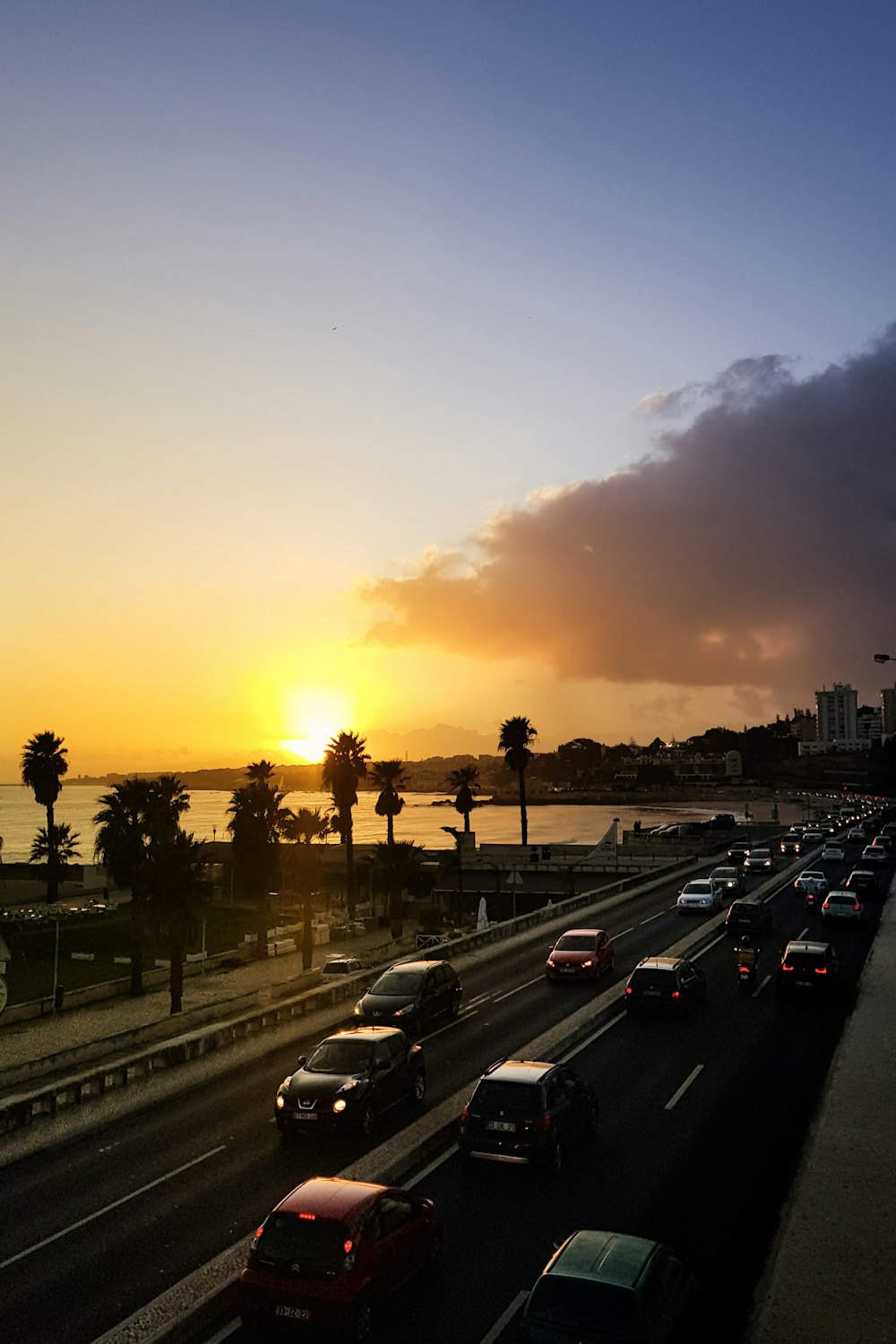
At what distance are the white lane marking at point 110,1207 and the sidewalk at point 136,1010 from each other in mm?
12261

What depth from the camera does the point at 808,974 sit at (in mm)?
29328

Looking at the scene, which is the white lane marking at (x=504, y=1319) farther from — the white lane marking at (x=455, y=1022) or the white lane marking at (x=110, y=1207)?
the white lane marking at (x=455, y=1022)

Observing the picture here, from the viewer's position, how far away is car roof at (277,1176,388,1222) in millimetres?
11172

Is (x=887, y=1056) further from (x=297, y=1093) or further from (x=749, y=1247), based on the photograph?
(x=297, y=1093)

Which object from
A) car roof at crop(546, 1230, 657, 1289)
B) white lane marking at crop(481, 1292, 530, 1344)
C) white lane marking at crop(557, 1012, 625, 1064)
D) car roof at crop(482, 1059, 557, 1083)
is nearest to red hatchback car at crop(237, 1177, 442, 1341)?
white lane marking at crop(481, 1292, 530, 1344)

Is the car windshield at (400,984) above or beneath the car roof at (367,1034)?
beneath

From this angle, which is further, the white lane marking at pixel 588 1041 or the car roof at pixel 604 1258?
the white lane marking at pixel 588 1041

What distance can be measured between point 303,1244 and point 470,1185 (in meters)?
5.55

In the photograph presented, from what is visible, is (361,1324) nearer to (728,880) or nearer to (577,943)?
(577,943)

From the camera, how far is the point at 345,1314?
34.8ft

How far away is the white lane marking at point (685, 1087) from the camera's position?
19.8 m

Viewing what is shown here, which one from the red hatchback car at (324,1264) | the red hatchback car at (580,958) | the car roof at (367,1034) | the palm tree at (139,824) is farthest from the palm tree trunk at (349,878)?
the red hatchback car at (324,1264)

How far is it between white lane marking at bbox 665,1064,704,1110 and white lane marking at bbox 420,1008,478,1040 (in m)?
7.37

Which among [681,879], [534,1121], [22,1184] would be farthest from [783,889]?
[22,1184]
